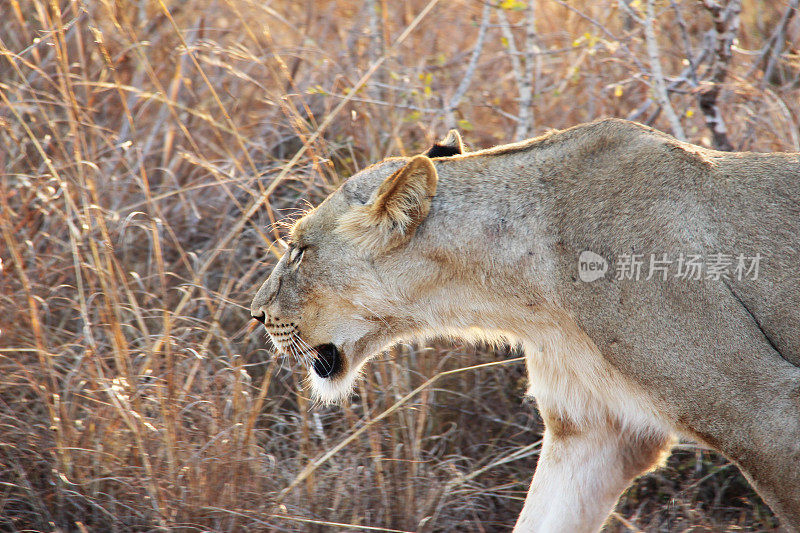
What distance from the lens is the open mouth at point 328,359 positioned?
10.0 ft

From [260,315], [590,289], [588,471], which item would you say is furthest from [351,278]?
[588,471]

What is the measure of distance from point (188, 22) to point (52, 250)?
275cm

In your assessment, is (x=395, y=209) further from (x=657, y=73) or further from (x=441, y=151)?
(x=657, y=73)

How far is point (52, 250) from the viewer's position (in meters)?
4.38

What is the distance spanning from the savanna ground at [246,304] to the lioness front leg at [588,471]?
523 millimetres

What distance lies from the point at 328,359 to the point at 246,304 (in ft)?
5.11

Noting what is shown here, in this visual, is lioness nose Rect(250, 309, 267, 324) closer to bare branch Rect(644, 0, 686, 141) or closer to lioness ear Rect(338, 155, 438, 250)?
lioness ear Rect(338, 155, 438, 250)

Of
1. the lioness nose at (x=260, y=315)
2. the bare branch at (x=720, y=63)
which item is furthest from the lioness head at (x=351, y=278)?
the bare branch at (x=720, y=63)

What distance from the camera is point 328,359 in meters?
3.09

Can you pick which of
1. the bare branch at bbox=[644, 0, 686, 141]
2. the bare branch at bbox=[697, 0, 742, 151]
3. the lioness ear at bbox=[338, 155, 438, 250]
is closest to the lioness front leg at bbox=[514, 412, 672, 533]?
the lioness ear at bbox=[338, 155, 438, 250]

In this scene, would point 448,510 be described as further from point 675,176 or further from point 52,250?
point 52,250

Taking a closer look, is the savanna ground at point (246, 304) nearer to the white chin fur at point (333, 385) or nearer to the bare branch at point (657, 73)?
the bare branch at point (657, 73)

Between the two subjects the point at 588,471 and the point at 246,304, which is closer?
the point at 588,471

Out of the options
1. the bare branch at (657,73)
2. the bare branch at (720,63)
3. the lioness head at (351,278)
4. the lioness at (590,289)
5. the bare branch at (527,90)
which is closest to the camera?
the lioness at (590,289)
